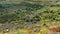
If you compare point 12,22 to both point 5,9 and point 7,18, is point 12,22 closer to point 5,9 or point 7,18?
point 7,18

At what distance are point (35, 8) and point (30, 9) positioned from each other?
51.8 inches

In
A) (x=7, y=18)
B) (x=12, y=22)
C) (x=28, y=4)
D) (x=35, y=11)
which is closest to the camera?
(x=12, y=22)

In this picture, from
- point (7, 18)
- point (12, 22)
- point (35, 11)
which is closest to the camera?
point (12, 22)

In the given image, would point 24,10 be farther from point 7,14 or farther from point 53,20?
point 53,20

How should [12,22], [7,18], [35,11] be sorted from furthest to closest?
[35,11] → [7,18] → [12,22]

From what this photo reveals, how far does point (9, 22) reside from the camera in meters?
26.2

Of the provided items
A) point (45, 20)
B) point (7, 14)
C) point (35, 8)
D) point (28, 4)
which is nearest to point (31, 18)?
point (45, 20)

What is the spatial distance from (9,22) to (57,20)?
19.5ft

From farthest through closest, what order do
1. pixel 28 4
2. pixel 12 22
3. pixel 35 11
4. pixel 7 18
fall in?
pixel 28 4 < pixel 35 11 < pixel 7 18 < pixel 12 22

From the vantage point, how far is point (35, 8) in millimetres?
32719

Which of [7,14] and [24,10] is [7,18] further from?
[24,10]

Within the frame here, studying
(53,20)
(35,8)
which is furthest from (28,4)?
(53,20)

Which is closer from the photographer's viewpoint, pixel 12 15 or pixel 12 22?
pixel 12 22

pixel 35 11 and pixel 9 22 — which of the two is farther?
pixel 35 11
